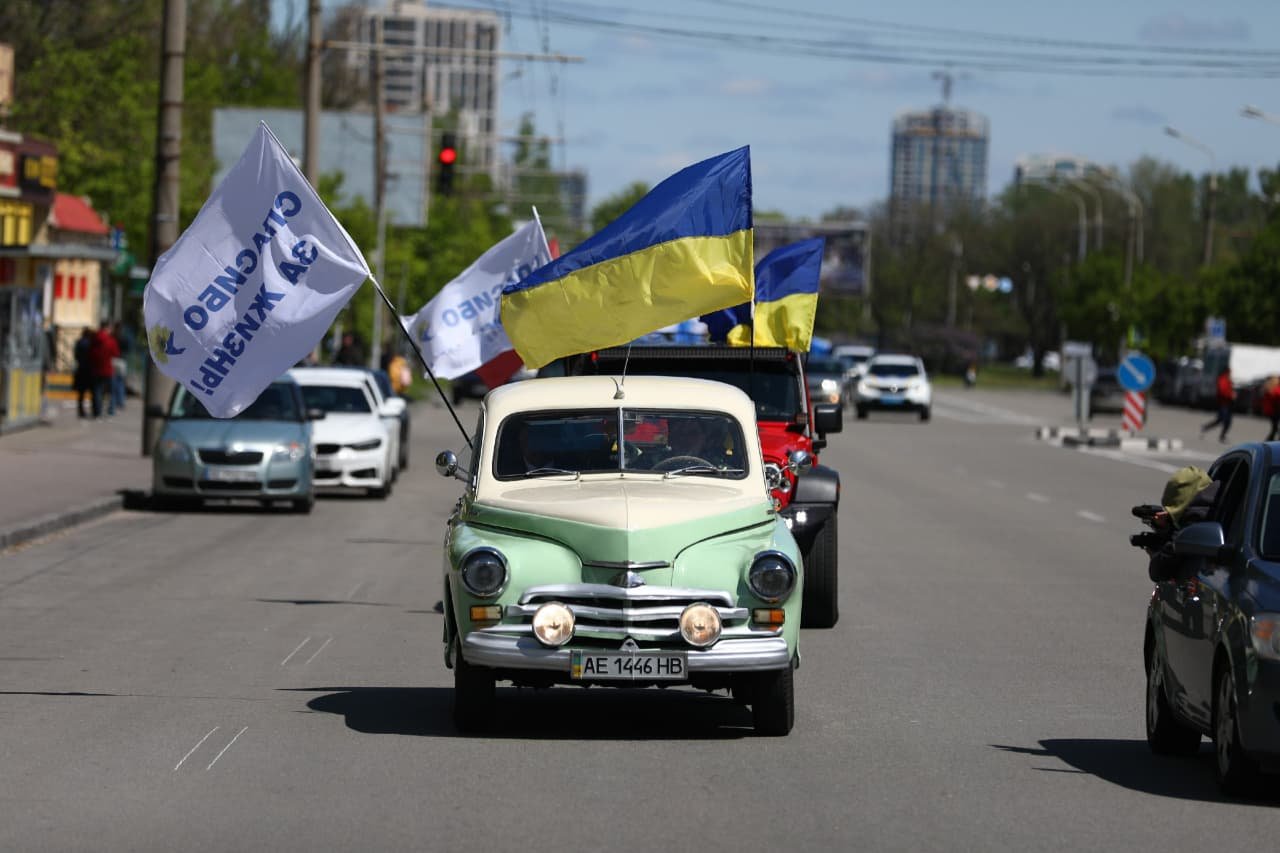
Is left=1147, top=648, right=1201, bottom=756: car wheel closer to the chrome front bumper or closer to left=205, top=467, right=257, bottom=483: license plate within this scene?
the chrome front bumper

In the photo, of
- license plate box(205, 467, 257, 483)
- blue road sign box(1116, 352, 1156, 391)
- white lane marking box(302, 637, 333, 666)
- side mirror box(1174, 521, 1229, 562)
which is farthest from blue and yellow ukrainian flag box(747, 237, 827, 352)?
blue road sign box(1116, 352, 1156, 391)

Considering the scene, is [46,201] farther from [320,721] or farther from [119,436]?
[320,721]

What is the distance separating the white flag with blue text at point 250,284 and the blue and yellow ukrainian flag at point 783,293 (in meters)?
6.57

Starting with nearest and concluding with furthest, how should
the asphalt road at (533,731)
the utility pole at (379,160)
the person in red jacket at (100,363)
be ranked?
the asphalt road at (533,731) → the person in red jacket at (100,363) → the utility pole at (379,160)

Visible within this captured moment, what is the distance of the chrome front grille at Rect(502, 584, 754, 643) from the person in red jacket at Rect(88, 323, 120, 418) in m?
36.4

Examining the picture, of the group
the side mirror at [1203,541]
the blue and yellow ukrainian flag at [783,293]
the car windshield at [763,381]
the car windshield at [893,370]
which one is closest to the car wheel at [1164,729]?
the side mirror at [1203,541]

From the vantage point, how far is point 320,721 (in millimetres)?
10742

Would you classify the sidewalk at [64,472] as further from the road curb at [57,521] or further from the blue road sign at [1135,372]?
the blue road sign at [1135,372]

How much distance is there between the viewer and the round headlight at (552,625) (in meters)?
9.88

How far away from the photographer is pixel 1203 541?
8.92 m

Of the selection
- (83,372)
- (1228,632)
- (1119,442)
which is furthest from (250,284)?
(1119,442)

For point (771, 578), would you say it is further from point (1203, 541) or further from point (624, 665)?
point (1203, 541)

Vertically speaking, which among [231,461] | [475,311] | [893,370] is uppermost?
[475,311]

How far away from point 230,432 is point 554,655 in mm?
16696
